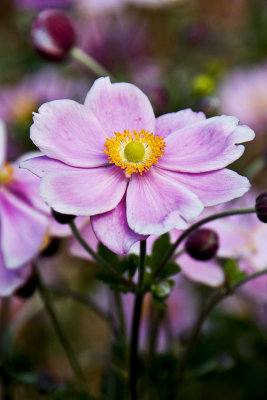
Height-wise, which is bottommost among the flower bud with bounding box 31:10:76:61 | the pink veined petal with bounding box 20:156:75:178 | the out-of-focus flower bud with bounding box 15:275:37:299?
the out-of-focus flower bud with bounding box 15:275:37:299

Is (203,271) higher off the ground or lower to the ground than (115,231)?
lower

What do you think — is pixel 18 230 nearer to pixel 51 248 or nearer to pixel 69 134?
pixel 51 248

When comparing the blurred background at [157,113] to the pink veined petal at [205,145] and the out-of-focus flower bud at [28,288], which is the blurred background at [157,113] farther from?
Answer: the pink veined petal at [205,145]

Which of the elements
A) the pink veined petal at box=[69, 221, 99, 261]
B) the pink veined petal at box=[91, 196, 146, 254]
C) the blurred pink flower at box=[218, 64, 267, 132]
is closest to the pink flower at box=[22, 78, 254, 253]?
the pink veined petal at box=[91, 196, 146, 254]

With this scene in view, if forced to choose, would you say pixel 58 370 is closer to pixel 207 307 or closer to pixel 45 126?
pixel 207 307

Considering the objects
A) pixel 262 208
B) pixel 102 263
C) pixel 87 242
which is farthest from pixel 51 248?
pixel 262 208

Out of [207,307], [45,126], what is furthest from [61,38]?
[207,307]

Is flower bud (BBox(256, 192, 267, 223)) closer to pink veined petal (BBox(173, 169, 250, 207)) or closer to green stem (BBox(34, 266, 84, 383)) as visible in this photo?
pink veined petal (BBox(173, 169, 250, 207))
